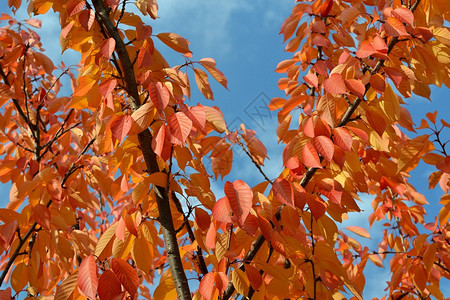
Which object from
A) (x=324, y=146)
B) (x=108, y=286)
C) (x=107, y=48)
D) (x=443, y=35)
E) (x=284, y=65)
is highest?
(x=284, y=65)

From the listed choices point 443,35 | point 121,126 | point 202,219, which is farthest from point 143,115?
point 443,35

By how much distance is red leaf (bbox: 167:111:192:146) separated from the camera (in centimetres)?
111

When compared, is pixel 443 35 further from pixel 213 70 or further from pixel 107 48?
pixel 107 48

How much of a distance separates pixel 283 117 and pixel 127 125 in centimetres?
88

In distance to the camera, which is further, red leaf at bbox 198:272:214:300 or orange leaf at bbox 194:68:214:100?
orange leaf at bbox 194:68:214:100

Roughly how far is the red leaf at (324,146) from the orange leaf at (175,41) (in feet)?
1.71

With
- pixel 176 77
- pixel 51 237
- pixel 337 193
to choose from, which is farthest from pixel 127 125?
pixel 51 237

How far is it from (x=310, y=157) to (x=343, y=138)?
13 cm

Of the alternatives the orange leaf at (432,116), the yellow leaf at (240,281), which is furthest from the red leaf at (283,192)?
the orange leaf at (432,116)

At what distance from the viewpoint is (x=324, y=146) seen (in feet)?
3.95

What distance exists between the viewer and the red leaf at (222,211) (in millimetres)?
1077

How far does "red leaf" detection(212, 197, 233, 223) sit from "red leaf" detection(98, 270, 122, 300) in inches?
11.9

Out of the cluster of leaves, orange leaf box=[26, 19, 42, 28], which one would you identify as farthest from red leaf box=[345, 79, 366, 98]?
orange leaf box=[26, 19, 42, 28]

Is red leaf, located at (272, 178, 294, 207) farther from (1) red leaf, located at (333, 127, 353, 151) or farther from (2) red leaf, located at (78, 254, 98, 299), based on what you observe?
(2) red leaf, located at (78, 254, 98, 299)
